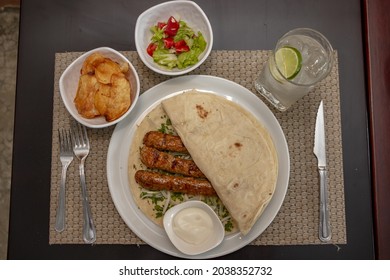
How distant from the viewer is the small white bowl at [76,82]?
4.46 ft

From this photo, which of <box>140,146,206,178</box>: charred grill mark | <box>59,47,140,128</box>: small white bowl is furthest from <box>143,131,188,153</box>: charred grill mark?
<box>59,47,140,128</box>: small white bowl

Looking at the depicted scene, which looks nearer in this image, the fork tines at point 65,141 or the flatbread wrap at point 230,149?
the flatbread wrap at point 230,149

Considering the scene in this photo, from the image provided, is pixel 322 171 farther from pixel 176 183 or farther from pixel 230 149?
pixel 176 183

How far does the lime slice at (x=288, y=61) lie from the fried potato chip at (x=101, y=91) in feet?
1.85

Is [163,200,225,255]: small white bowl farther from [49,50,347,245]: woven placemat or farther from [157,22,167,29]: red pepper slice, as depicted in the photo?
[157,22,167,29]: red pepper slice

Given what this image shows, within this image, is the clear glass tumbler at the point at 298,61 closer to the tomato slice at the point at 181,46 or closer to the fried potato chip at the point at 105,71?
the tomato slice at the point at 181,46

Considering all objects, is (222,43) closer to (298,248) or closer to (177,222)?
(177,222)

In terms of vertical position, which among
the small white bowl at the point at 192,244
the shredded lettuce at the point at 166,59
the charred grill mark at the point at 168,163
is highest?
the shredded lettuce at the point at 166,59

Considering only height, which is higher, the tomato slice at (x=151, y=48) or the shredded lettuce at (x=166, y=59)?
the tomato slice at (x=151, y=48)

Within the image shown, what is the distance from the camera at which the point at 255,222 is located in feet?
4.54

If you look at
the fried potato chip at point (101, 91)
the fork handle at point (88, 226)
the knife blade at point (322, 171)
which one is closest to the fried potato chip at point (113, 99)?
the fried potato chip at point (101, 91)

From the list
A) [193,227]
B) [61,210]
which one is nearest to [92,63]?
[61,210]

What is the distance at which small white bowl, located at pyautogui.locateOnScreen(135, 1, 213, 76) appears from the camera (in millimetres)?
1404

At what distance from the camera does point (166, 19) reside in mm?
1459
